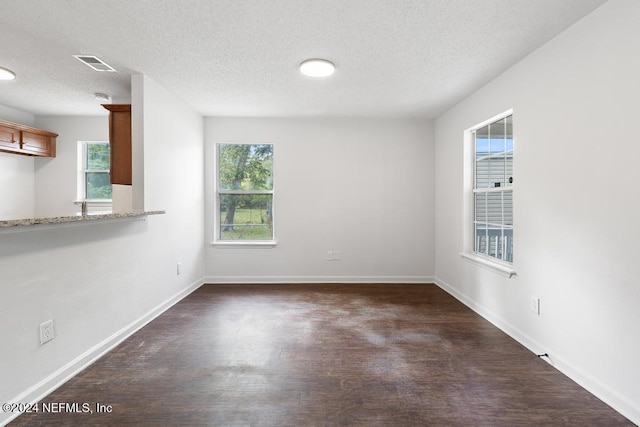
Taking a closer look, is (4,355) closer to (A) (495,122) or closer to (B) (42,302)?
(B) (42,302)

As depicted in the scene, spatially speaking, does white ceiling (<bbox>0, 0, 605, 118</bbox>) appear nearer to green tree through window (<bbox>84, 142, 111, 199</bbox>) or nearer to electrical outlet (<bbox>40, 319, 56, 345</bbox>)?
green tree through window (<bbox>84, 142, 111, 199</bbox>)

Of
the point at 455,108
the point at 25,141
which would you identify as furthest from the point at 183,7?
the point at 25,141

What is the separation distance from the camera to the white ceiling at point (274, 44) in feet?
6.38

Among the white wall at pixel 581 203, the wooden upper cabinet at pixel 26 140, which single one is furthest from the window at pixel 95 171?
the white wall at pixel 581 203

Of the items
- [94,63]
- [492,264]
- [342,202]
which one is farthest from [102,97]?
[492,264]

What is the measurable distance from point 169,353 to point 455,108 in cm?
400

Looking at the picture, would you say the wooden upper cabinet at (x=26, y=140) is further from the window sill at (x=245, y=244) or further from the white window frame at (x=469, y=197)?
the white window frame at (x=469, y=197)

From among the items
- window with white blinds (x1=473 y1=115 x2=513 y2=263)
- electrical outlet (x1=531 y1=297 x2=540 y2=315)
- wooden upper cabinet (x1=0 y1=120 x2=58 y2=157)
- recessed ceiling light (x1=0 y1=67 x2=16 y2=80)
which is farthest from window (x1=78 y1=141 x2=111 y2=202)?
electrical outlet (x1=531 y1=297 x2=540 y2=315)

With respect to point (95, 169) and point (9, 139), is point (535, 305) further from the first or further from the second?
point (9, 139)

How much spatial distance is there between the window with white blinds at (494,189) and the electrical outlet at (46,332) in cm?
363

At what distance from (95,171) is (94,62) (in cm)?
254

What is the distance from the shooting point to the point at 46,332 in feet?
6.37

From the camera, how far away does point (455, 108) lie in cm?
387

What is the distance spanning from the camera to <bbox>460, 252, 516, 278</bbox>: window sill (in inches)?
109
